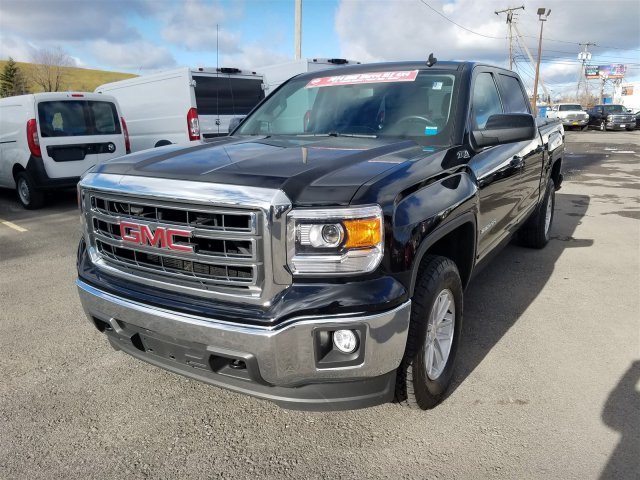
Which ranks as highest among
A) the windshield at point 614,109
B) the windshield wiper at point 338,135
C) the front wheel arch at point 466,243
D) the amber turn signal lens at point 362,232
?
the windshield wiper at point 338,135

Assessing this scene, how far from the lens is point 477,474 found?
2348 millimetres

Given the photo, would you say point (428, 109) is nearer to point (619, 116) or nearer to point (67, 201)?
point (67, 201)


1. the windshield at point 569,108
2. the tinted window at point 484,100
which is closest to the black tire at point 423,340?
the tinted window at point 484,100

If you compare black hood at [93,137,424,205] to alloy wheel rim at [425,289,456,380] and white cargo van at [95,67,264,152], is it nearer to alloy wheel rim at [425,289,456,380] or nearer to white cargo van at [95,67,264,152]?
alloy wheel rim at [425,289,456,380]

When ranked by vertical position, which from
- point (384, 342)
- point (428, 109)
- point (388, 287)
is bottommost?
point (384, 342)

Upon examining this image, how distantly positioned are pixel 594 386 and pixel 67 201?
9.25 meters

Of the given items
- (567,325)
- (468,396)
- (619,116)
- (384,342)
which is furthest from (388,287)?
(619,116)

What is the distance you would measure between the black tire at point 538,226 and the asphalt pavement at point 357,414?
4.36ft

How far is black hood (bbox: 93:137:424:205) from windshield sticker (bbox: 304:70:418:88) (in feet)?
2.15

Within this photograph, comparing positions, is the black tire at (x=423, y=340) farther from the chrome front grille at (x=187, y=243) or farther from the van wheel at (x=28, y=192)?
the van wheel at (x=28, y=192)

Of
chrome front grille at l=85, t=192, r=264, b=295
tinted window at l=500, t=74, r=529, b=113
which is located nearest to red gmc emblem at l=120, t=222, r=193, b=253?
chrome front grille at l=85, t=192, r=264, b=295

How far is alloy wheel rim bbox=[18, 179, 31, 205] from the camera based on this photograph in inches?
346

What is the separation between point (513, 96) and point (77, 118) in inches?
281

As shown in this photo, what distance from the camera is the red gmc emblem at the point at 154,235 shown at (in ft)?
7.53
